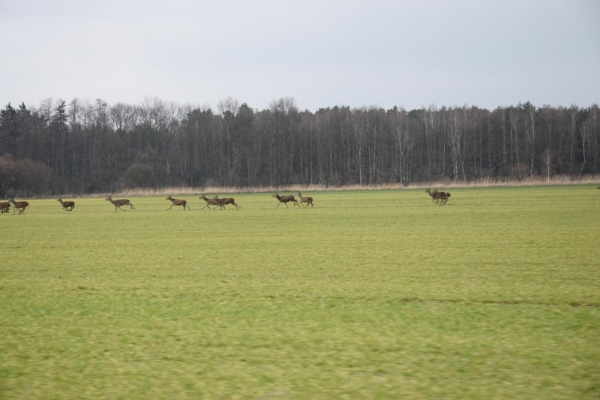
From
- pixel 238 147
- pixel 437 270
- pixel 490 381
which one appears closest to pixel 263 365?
pixel 490 381

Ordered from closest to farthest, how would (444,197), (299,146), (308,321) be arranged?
1. (308,321)
2. (444,197)
3. (299,146)

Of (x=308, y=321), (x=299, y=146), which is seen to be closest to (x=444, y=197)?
(x=308, y=321)

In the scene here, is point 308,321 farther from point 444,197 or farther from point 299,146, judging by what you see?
point 299,146

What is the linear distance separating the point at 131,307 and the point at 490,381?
5956 millimetres

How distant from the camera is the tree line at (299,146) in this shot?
98.9 m

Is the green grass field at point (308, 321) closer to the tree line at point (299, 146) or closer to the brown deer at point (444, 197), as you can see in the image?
the brown deer at point (444, 197)

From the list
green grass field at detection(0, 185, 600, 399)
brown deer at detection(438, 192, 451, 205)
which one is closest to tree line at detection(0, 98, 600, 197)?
brown deer at detection(438, 192, 451, 205)

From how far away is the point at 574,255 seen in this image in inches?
550

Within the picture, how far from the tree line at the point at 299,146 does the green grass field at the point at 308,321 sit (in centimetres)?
8113

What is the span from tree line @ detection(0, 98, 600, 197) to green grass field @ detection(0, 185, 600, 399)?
81132mm

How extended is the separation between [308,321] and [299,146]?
101 meters

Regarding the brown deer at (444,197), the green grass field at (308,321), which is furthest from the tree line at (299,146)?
the green grass field at (308,321)

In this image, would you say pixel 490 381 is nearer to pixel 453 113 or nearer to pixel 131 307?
pixel 131 307

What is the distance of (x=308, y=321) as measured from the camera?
27.2ft
